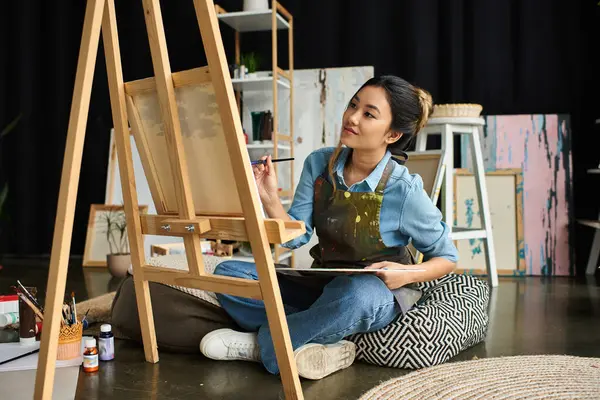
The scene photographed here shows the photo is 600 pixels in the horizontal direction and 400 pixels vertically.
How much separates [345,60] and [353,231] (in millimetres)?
2723

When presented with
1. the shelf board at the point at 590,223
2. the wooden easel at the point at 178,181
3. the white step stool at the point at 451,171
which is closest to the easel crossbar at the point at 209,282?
the wooden easel at the point at 178,181

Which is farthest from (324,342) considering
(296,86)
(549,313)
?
(296,86)

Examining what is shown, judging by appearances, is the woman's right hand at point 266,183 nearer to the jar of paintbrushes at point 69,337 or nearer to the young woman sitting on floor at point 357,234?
the young woman sitting on floor at point 357,234

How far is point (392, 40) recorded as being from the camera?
14.8ft

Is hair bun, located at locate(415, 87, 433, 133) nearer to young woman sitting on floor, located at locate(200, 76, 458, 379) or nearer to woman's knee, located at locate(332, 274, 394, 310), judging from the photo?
young woman sitting on floor, located at locate(200, 76, 458, 379)

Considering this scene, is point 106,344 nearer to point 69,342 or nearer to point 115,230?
point 69,342

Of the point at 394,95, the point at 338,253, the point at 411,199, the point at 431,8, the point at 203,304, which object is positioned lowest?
the point at 203,304

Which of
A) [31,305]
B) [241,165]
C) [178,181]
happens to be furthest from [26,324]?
[241,165]

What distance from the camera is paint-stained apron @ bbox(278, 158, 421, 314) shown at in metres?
2.08

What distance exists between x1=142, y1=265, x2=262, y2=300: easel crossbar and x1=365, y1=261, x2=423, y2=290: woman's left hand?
447 mm

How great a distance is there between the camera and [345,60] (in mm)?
4578

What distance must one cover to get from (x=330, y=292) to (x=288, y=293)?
27 centimetres

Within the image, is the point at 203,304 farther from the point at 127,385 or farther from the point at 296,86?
the point at 296,86

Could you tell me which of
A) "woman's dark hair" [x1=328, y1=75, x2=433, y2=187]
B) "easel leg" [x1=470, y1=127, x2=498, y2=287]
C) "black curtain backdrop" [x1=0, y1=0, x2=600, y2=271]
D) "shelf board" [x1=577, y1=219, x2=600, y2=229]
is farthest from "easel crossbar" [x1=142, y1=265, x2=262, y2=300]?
"black curtain backdrop" [x1=0, y1=0, x2=600, y2=271]
